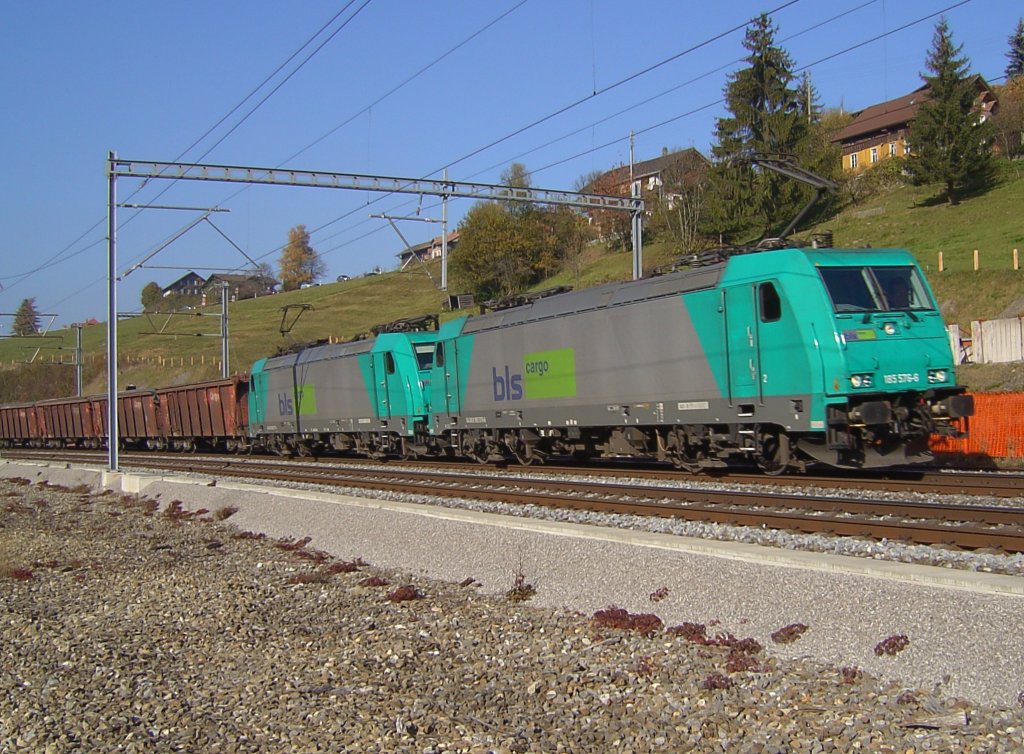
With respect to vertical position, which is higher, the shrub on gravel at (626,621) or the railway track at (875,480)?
the railway track at (875,480)

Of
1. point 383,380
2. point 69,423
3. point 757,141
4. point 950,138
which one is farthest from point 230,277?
point 383,380

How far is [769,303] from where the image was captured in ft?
46.2

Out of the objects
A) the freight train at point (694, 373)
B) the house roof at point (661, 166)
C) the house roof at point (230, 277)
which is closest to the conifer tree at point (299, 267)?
the house roof at point (230, 277)

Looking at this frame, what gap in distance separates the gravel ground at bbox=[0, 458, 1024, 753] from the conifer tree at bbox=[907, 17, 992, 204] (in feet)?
174

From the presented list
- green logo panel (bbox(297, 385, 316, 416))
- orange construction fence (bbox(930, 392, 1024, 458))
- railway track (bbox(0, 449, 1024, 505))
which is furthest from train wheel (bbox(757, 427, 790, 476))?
green logo panel (bbox(297, 385, 316, 416))

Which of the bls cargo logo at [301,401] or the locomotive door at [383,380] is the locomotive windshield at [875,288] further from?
the bls cargo logo at [301,401]

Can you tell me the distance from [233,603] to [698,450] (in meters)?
8.95

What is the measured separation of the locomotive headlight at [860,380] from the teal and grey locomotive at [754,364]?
1 centimetres

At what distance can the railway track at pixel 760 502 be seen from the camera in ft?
33.6

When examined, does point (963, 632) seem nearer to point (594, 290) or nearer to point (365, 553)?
point (365, 553)

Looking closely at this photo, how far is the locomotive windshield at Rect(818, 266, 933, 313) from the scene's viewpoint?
44.4 ft

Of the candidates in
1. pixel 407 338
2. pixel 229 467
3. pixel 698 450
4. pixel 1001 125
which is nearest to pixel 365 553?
pixel 698 450

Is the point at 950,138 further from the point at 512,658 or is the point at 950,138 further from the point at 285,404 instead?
the point at 512,658

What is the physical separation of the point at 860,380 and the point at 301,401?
2172 cm
